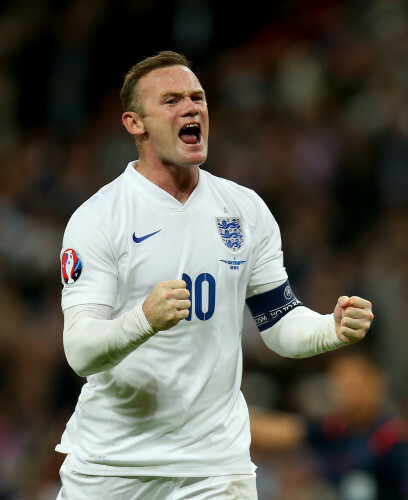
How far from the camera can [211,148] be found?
10.6 metres

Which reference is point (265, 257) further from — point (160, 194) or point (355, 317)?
point (355, 317)

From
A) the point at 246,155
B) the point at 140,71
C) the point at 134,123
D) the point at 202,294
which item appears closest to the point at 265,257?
the point at 202,294

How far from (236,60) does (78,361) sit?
327 inches

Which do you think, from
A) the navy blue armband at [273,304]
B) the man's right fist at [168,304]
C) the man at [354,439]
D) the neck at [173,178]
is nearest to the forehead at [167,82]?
the neck at [173,178]

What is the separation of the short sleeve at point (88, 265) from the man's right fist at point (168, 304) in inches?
15.4

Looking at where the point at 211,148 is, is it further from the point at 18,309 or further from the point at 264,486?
the point at 264,486

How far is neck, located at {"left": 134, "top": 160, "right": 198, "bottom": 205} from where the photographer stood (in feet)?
14.8

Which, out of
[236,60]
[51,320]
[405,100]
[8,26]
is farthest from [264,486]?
[8,26]

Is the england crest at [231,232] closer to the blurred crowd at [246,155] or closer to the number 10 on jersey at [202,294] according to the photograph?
the number 10 on jersey at [202,294]

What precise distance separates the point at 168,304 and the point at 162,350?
1.85 feet

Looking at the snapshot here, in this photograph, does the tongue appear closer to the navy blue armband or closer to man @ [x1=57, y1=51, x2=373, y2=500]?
man @ [x1=57, y1=51, x2=373, y2=500]

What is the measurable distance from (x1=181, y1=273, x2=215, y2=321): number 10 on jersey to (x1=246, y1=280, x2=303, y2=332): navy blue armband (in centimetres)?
38

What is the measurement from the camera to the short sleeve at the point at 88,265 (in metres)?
4.12

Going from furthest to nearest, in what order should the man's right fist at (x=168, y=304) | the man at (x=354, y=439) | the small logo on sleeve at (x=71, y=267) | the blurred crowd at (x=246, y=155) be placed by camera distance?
the blurred crowd at (x=246, y=155) < the man at (x=354, y=439) < the small logo on sleeve at (x=71, y=267) < the man's right fist at (x=168, y=304)
